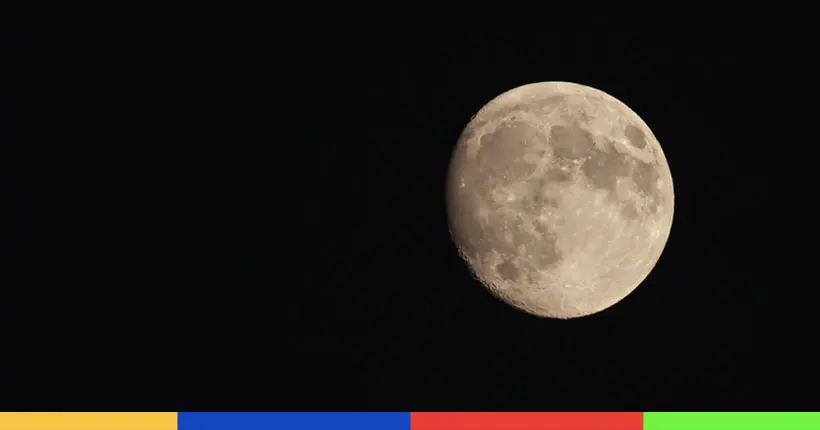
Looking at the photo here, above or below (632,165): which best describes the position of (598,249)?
below

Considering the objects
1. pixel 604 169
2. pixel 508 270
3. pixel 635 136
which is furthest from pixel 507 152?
pixel 635 136

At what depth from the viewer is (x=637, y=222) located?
6324 mm

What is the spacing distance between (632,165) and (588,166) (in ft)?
1.32

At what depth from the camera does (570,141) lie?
Answer: 20.5 ft

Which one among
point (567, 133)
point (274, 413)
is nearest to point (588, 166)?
point (567, 133)

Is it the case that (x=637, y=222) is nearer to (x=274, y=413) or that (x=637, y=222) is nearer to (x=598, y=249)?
(x=598, y=249)

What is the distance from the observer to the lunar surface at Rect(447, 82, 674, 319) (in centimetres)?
618

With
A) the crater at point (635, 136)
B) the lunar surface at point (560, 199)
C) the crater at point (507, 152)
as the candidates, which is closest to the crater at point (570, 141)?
the lunar surface at point (560, 199)

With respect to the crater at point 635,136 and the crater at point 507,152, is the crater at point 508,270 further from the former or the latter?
the crater at point 635,136

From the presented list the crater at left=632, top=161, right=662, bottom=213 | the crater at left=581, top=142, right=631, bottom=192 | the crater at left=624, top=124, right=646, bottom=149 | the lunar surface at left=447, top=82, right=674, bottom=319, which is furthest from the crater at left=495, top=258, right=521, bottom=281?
the crater at left=624, top=124, right=646, bottom=149

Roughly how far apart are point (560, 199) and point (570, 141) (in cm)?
45

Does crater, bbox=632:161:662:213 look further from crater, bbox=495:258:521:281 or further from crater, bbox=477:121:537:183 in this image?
crater, bbox=495:258:521:281

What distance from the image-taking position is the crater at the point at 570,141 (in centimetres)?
621

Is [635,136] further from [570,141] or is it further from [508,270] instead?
[508,270]
